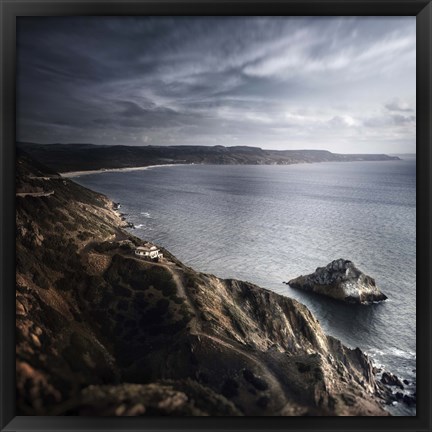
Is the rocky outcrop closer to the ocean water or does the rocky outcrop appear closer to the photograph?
the photograph

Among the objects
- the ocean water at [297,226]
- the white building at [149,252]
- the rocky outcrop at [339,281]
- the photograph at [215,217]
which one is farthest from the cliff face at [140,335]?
the rocky outcrop at [339,281]

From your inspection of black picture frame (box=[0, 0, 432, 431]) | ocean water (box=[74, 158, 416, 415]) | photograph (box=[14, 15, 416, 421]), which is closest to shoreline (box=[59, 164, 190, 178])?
photograph (box=[14, 15, 416, 421])

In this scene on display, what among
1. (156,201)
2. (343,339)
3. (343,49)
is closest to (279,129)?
(343,49)

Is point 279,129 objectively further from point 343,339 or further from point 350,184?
point 343,339
